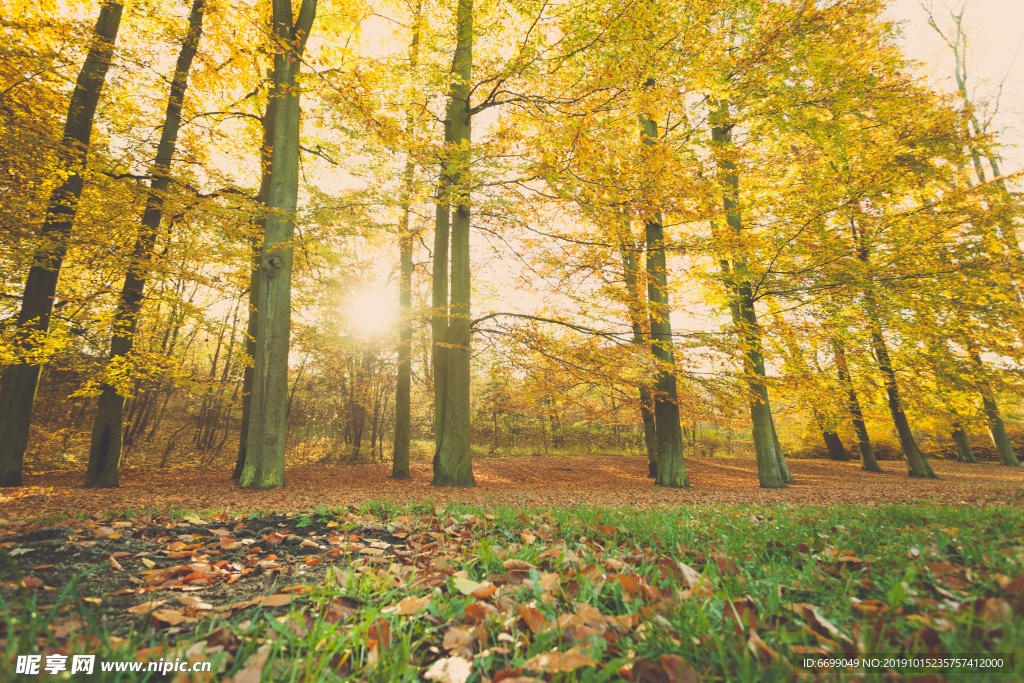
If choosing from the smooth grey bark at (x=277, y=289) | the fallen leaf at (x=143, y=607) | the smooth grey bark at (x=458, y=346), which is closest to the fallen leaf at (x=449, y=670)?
the fallen leaf at (x=143, y=607)

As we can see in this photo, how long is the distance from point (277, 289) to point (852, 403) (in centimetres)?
1728

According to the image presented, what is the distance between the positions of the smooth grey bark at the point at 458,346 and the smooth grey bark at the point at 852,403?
1005 cm

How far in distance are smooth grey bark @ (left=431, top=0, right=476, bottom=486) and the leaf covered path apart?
2.18ft

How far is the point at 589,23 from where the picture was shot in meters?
6.82

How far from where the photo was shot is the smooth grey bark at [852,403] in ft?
39.7

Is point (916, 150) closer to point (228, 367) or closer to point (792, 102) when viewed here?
point (792, 102)

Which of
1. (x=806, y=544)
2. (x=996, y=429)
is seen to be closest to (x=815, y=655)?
(x=806, y=544)

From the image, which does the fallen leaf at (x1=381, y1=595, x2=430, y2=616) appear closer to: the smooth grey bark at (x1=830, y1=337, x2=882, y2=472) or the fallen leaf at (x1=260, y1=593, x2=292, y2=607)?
the fallen leaf at (x1=260, y1=593, x2=292, y2=607)

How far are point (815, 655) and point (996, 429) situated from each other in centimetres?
2382

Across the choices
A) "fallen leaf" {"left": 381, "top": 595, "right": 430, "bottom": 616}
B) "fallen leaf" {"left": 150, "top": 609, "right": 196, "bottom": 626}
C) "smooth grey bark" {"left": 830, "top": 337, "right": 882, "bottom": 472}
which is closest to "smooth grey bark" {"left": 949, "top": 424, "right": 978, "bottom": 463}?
"smooth grey bark" {"left": 830, "top": 337, "right": 882, "bottom": 472}

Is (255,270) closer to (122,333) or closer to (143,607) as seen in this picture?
(122,333)

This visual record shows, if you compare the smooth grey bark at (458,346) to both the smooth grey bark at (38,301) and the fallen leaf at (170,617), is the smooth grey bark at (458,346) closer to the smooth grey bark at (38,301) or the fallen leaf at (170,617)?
the fallen leaf at (170,617)

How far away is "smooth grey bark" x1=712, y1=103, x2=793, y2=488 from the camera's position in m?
8.62

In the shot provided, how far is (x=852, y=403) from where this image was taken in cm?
1359
